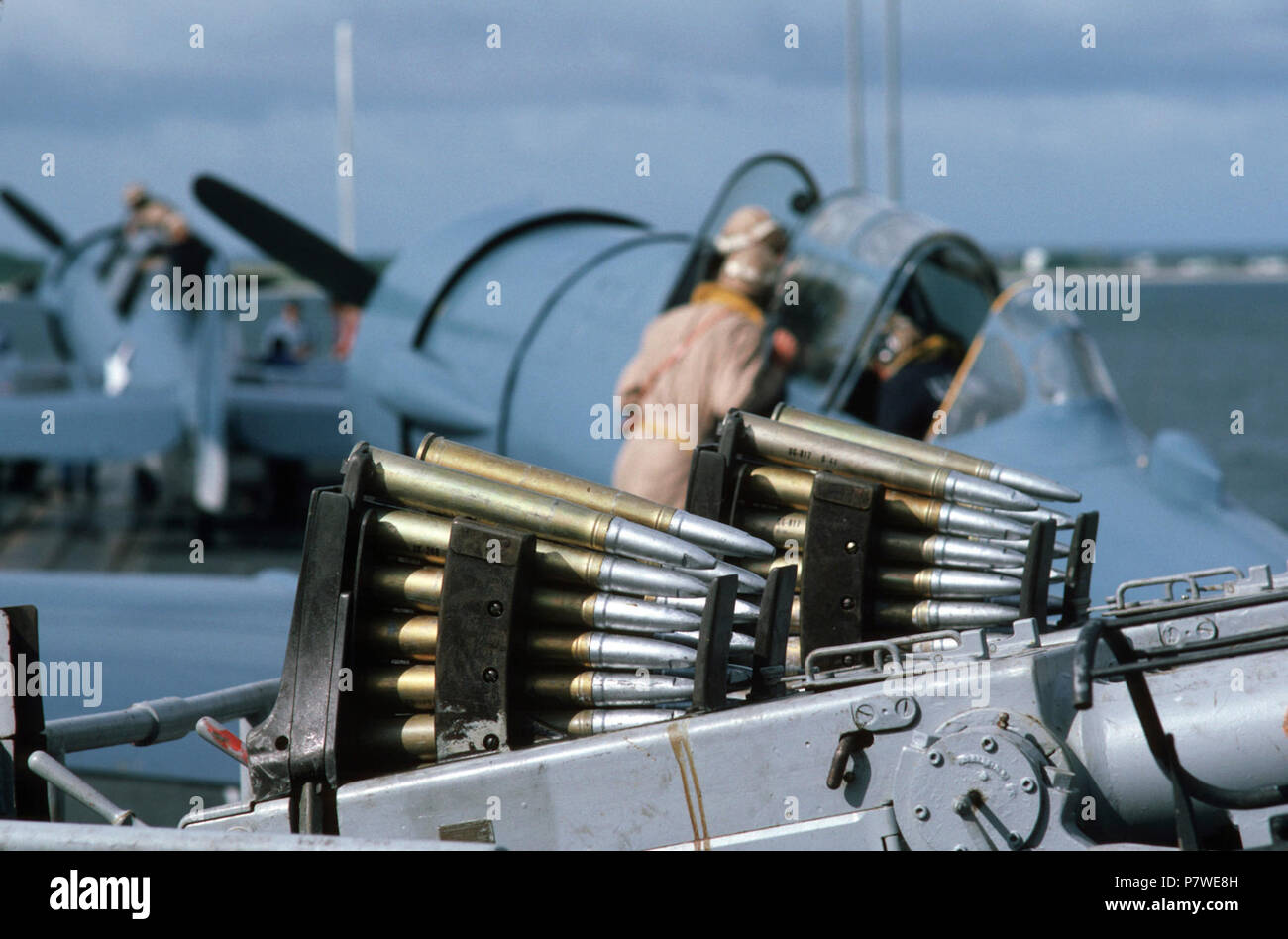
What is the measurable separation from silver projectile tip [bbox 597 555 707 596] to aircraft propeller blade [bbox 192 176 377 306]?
725cm

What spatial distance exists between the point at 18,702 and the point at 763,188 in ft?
16.6

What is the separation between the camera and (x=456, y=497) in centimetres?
222

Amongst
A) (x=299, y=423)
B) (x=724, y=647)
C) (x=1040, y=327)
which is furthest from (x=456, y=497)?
(x=299, y=423)

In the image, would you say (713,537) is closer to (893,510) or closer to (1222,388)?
(893,510)

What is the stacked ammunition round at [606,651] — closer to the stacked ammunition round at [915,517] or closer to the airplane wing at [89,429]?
the stacked ammunition round at [915,517]

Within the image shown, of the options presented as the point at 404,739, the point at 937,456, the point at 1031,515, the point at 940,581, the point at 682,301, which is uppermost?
the point at 682,301

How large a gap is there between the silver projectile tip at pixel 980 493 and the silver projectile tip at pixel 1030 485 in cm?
12

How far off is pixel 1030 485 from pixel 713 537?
0.82 meters

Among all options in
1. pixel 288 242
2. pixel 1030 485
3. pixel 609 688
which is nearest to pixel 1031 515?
pixel 1030 485

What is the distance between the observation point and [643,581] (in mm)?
2174

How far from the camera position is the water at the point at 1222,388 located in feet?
65.7

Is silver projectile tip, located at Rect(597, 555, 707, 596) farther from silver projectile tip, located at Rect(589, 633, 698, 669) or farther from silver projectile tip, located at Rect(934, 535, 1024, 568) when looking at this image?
silver projectile tip, located at Rect(934, 535, 1024, 568)

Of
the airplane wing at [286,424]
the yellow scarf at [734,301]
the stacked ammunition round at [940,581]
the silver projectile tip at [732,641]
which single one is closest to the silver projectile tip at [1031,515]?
the stacked ammunition round at [940,581]

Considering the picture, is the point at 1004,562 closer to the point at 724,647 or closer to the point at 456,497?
the point at 724,647
